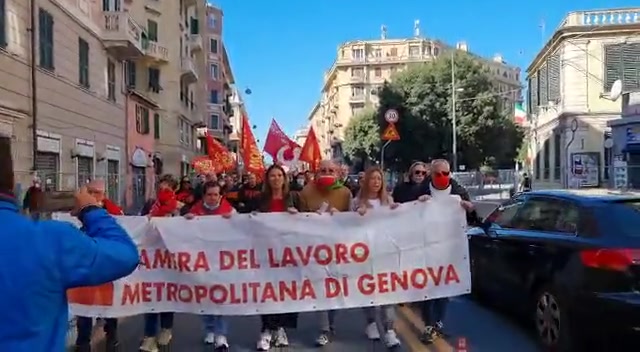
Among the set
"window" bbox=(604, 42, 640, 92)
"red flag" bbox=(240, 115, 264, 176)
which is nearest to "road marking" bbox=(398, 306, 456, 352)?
"red flag" bbox=(240, 115, 264, 176)

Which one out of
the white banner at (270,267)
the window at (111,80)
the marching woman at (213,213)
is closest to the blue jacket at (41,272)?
the white banner at (270,267)

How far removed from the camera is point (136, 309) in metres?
6.50

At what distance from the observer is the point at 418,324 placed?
802 cm

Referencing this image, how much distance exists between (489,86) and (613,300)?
4589cm

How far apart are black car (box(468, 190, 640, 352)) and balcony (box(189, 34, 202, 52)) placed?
1802 inches

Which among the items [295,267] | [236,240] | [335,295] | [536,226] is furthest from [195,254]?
[536,226]

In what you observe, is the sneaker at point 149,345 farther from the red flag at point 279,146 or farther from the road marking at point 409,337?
the red flag at point 279,146

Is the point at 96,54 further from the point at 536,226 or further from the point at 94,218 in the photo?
the point at 94,218

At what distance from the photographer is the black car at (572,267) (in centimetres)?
579

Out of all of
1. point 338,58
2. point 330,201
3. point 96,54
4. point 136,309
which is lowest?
point 136,309

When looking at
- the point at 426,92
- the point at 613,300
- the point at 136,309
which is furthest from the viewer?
the point at 426,92

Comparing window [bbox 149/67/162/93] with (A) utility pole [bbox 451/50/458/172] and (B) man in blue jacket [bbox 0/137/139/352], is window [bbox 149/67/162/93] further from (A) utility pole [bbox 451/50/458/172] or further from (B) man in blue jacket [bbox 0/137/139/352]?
(B) man in blue jacket [bbox 0/137/139/352]

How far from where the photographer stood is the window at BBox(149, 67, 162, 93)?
38719 millimetres

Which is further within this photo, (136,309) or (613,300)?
(136,309)
